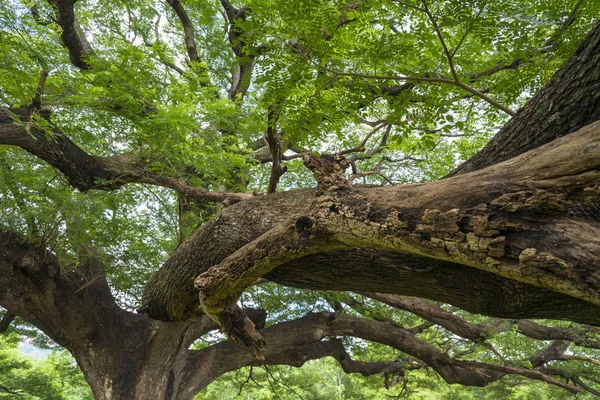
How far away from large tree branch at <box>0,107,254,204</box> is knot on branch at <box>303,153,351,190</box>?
1.63 m

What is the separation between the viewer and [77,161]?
166 inches

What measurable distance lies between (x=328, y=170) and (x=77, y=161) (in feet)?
10.7

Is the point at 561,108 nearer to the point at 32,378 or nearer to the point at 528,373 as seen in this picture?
the point at 528,373

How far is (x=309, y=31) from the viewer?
2.84 meters

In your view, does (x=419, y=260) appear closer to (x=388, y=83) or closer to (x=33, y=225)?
(x=388, y=83)

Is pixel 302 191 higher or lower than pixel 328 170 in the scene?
higher

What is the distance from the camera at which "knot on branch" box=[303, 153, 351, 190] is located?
2175mm

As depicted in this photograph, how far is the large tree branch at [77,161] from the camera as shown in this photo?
381 cm

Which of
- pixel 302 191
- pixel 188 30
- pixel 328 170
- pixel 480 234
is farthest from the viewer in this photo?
pixel 188 30

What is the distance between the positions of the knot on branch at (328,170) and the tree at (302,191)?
0.01 meters

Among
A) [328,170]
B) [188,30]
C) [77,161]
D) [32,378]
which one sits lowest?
[32,378]

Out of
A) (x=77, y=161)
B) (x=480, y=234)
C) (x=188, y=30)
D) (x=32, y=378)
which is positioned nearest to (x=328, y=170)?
(x=480, y=234)

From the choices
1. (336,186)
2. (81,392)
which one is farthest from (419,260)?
(81,392)

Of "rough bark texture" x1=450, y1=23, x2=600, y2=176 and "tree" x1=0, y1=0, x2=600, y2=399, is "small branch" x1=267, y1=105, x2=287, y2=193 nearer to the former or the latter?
"tree" x1=0, y1=0, x2=600, y2=399
